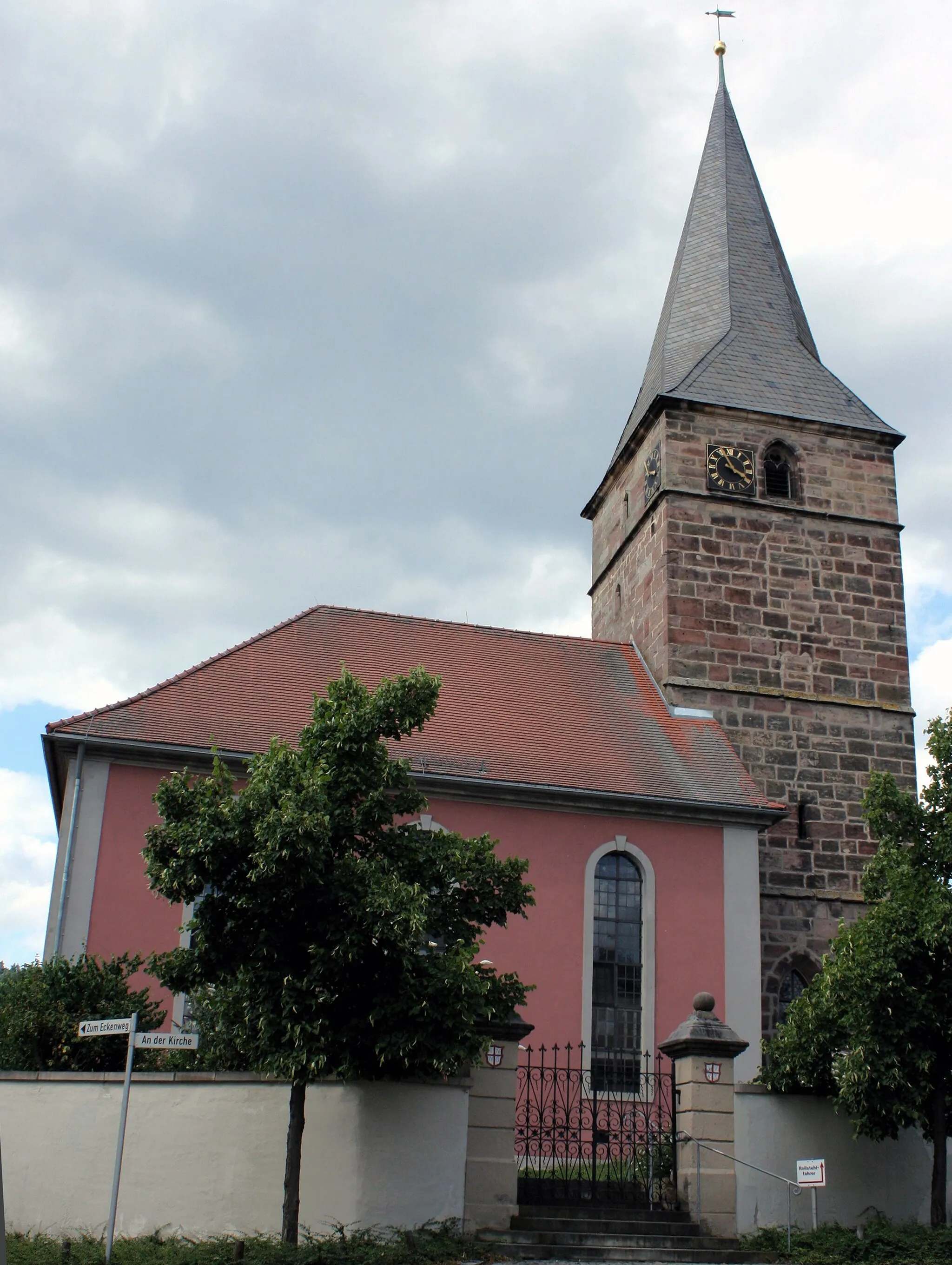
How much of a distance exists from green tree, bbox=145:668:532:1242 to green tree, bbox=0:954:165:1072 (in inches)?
58.2

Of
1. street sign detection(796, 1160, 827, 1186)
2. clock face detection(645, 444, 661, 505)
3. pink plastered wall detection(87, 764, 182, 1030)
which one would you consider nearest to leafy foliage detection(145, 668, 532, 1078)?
street sign detection(796, 1160, 827, 1186)

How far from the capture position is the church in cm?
1725

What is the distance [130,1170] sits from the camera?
37.5 ft

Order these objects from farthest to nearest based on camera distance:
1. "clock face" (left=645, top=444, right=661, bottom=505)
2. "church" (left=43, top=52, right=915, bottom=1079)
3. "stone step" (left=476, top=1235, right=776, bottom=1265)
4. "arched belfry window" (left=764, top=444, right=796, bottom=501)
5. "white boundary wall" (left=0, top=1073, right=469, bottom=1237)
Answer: "arched belfry window" (left=764, top=444, right=796, bottom=501), "clock face" (left=645, top=444, right=661, bottom=505), "church" (left=43, top=52, right=915, bottom=1079), "white boundary wall" (left=0, top=1073, right=469, bottom=1237), "stone step" (left=476, top=1235, right=776, bottom=1265)

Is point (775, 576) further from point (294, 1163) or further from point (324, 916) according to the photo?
point (294, 1163)

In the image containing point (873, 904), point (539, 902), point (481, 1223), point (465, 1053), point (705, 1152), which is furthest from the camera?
point (539, 902)

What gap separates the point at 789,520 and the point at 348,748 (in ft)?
45.3

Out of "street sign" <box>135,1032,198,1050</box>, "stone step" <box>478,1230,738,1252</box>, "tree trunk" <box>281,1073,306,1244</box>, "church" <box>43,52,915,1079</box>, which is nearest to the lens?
"street sign" <box>135,1032,198,1050</box>

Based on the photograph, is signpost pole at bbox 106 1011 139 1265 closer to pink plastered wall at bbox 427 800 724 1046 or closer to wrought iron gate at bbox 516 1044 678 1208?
wrought iron gate at bbox 516 1044 678 1208

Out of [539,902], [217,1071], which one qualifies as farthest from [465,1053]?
[539,902]

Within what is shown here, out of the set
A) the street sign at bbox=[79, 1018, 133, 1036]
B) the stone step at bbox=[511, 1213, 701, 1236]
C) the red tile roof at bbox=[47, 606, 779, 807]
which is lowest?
the stone step at bbox=[511, 1213, 701, 1236]

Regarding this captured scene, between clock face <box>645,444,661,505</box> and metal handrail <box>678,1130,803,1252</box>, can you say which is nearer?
metal handrail <box>678,1130,803,1252</box>

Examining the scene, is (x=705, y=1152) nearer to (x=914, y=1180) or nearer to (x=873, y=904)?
(x=914, y=1180)

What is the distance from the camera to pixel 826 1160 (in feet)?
42.3
